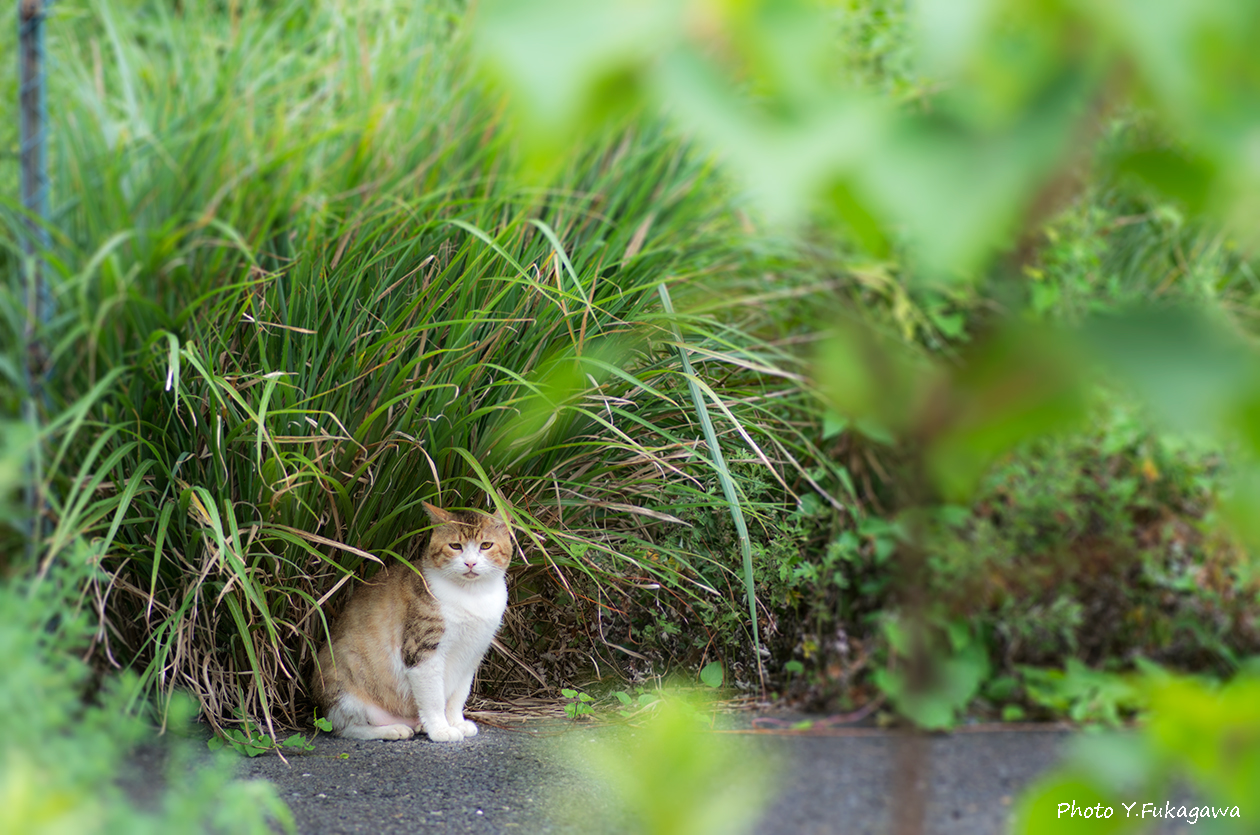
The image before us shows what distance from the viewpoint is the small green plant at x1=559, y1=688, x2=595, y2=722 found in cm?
141

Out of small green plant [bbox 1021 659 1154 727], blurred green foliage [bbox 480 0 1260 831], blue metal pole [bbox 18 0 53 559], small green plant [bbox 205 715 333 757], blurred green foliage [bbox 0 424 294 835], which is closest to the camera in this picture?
blurred green foliage [bbox 480 0 1260 831]

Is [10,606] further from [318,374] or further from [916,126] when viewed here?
[916,126]

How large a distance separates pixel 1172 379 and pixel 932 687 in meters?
0.16

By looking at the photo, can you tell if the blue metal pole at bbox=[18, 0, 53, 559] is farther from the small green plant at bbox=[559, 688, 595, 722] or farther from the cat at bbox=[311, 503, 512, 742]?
the small green plant at bbox=[559, 688, 595, 722]

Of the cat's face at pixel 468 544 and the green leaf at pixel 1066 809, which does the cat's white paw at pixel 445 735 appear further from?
the green leaf at pixel 1066 809

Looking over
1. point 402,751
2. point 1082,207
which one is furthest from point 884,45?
point 402,751

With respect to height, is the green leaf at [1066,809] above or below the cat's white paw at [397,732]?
above

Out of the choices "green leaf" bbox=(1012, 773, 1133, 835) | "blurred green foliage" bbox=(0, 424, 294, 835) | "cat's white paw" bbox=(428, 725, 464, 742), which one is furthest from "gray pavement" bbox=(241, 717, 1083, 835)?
"green leaf" bbox=(1012, 773, 1133, 835)

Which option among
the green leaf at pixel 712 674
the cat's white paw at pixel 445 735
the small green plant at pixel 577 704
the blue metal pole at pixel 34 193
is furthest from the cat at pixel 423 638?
the blue metal pole at pixel 34 193

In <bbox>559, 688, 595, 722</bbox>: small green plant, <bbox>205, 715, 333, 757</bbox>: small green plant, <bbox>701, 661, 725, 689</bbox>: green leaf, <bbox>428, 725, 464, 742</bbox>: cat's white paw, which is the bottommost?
<bbox>428, 725, 464, 742</bbox>: cat's white paw

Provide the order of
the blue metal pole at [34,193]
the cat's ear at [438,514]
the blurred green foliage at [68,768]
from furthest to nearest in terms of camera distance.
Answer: the blue metal pole at [34,193] < the cat's ear at [438,514] < the blurred green foliage at [68,768]

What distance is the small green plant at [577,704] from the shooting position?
1405mm

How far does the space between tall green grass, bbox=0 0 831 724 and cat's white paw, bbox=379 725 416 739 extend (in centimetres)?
17

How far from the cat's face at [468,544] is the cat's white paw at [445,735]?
0.83 ft
